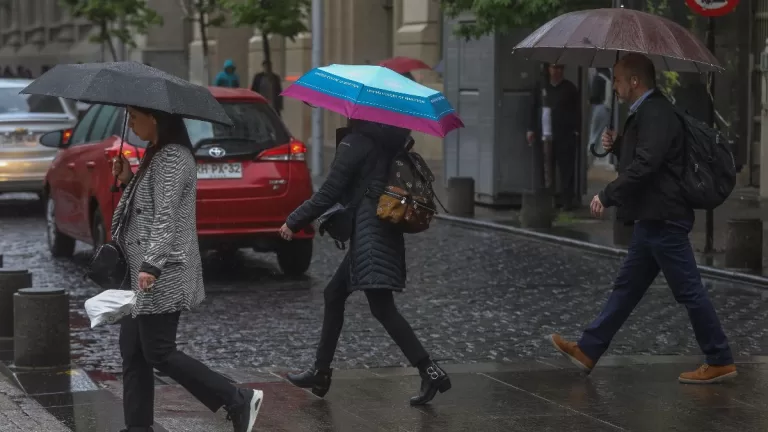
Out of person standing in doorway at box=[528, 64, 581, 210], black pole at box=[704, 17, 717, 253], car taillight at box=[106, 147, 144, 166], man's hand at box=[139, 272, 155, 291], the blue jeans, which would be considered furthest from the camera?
person standing in doorway at box=[528, 64, 581, 210]

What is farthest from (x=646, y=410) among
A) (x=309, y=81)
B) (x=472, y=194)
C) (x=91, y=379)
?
(x=472, y=194)

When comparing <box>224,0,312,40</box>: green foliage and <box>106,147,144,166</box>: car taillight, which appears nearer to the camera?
<box>106,147,144,166</box>: car taillight

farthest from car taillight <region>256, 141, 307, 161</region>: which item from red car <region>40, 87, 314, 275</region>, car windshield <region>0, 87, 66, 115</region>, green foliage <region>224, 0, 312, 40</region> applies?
green foliage <region>224, 0, 312, 40</region>

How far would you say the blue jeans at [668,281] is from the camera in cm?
798

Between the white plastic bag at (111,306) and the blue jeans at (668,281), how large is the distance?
2896mm

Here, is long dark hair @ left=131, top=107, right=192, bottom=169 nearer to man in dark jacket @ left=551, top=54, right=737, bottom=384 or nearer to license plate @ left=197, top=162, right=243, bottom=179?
man in dark jacket @ left=551, top=54, right=737, bottom=384

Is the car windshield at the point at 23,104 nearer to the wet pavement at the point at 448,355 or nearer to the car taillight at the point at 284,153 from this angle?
the wet pavement at the point at 448,355

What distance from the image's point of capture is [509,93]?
1947 centimetres

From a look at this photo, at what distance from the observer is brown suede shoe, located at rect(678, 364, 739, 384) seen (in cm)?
812

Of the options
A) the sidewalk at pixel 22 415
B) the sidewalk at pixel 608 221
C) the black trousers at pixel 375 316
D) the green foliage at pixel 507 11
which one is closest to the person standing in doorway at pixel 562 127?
the sidewalk at pixel 608 221

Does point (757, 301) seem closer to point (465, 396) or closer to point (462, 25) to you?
point (465, 396)

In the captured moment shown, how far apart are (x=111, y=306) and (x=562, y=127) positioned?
1291 cm

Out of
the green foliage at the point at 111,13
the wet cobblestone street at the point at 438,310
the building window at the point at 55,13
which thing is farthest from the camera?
the building window at the point at 55,13

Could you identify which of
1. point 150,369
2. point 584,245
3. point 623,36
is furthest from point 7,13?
point 150,369
